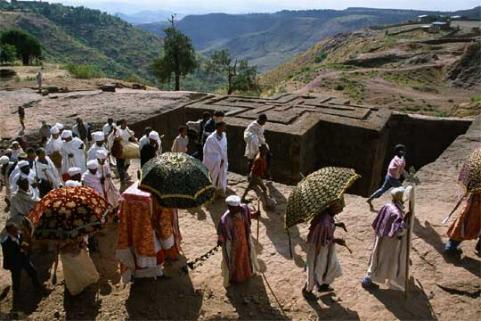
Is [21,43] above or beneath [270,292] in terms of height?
above

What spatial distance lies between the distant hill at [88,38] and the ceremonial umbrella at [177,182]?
2248 inches

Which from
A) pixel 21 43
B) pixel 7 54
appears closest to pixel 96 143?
pixel 7 54

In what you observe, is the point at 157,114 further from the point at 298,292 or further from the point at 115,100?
the point at 298,292

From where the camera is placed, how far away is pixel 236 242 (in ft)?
18.8

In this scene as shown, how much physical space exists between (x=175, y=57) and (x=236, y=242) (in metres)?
30.0

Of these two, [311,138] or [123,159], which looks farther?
[311,138]

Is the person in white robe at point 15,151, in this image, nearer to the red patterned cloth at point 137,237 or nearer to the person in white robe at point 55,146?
the person in white robe at point 55,146

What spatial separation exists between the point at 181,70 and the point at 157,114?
20.4m

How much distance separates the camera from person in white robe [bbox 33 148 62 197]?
7270 millimetres

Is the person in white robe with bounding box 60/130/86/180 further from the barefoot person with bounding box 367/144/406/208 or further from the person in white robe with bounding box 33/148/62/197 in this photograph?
the barefoot person with bounding box 367/144/406/208

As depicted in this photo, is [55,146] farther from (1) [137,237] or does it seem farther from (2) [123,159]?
(1) [137,237]

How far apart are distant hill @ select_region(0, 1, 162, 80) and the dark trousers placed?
56.5m

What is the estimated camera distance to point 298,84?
3178cm

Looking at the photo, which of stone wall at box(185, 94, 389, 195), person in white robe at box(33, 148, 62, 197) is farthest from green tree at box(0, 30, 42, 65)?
person in white robe at box(33, 148, 62, 197)
